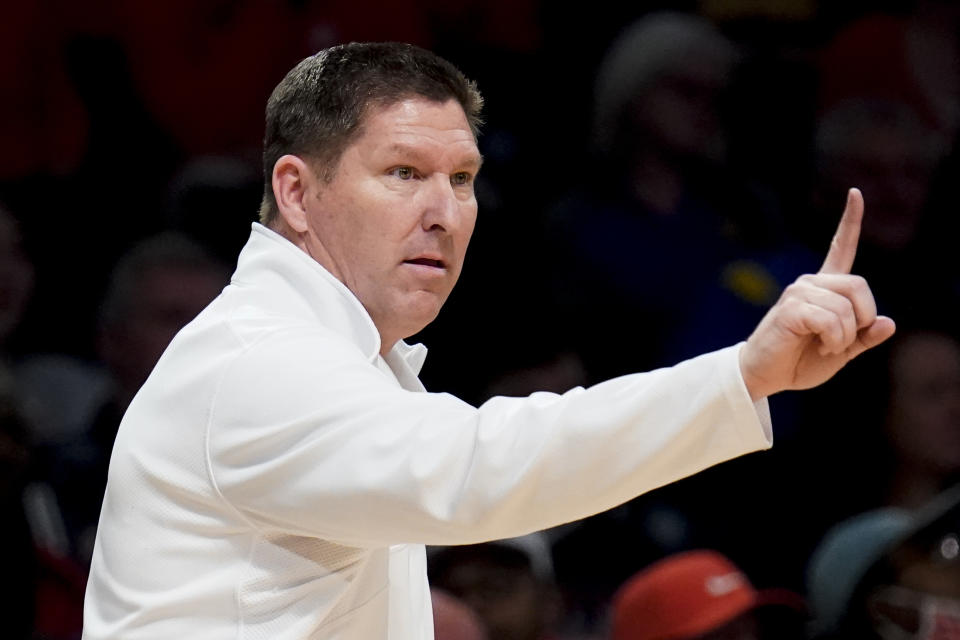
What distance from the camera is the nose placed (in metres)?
2.42

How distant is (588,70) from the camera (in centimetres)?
544

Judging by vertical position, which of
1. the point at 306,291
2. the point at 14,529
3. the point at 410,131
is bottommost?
the point at 14,529

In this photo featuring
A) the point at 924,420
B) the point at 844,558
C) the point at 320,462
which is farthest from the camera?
the point at 924,420

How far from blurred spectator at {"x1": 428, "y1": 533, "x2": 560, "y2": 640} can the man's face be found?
180 centimetres

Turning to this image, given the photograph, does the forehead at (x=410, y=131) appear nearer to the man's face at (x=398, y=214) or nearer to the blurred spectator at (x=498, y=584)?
the man's face at (x=398, y=214)

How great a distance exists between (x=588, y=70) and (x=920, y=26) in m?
1.15

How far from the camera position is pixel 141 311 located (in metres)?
4.71

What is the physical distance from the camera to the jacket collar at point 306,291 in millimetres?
2279

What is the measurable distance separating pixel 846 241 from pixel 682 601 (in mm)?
2253

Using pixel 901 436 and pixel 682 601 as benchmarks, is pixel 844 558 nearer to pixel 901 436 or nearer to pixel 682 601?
pixel 901 436

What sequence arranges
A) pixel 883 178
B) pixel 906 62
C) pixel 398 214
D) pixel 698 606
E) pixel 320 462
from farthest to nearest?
pixel 906 62
pixel 883 178
pixel 698 606
pixel 398 214
pixel 320 462

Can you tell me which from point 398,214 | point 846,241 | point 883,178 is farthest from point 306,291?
point 883,178

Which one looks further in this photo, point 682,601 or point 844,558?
point 844,558

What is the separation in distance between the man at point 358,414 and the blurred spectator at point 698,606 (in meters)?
1.71
